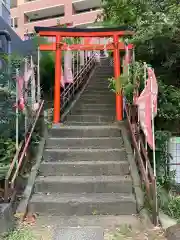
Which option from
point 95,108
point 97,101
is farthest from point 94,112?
point 97,101

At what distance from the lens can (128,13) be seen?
9898mm

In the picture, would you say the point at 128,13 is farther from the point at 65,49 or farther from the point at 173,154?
the point at 173,154

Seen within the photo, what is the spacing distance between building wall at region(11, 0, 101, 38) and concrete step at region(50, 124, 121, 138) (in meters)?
35.0

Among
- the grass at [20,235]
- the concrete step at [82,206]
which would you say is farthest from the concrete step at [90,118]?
the grass at [20,235]

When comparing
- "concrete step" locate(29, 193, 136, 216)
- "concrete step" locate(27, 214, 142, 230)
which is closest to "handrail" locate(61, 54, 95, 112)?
"concrete step" locate(29, 193, 136, 216)

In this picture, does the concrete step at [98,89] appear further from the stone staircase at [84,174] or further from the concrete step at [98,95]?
the stone staircase at [84,174]

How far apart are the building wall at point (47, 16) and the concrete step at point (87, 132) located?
1379 inches

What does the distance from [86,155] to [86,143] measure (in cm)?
58

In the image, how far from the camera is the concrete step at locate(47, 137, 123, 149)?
7906mm

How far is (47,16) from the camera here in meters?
47.7

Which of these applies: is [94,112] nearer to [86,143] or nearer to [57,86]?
[57,86]

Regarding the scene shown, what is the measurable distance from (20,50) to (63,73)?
315 centimetres

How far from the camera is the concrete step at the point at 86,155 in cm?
739

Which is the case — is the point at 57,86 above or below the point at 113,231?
above
